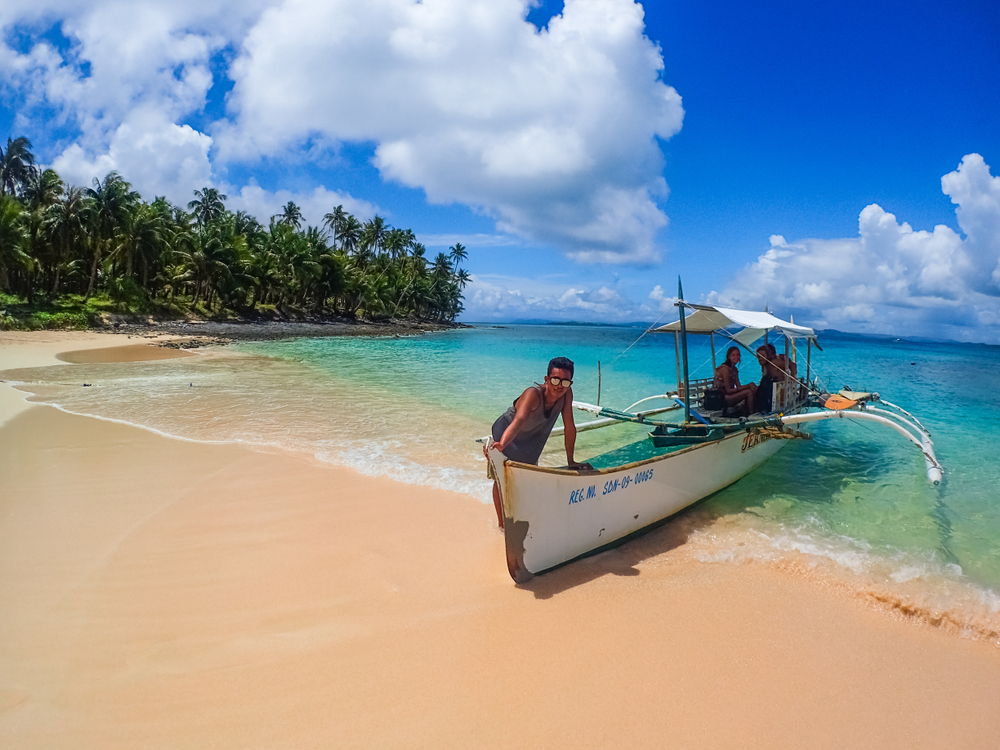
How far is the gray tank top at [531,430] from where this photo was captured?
4.77 m

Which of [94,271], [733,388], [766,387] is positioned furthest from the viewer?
[94,271]

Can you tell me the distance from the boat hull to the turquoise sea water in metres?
0.63

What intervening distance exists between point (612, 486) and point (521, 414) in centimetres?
138

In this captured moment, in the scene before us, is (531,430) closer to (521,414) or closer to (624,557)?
(521,414)

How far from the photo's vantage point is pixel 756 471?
882cm

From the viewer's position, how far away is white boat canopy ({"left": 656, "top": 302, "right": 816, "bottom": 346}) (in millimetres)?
8109

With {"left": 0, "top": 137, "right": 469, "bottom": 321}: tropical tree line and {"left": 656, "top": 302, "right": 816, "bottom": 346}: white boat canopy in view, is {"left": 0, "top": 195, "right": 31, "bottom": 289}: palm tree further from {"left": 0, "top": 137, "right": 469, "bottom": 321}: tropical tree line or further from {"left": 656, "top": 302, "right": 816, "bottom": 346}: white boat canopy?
{"left": 656, "top": 302, "right": 816, "bottom": 346}: white boat canopy

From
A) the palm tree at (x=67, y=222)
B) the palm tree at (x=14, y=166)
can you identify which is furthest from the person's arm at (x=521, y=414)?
the palm tree at (x=14, y=166)

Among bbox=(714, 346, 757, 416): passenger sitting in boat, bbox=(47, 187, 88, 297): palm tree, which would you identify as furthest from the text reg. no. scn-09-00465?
bbox=(47, 187, 88, 297): palm tree

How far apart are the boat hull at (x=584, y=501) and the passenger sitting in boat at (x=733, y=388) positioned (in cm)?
272

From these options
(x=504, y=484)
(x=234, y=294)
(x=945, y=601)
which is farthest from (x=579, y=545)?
(x=234, y=294)

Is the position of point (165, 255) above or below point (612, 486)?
above

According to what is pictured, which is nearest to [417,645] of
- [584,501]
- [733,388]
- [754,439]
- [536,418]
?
[584,501]

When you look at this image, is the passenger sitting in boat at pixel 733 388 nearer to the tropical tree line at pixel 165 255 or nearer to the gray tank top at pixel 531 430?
the gray tank top at pixel 531 430
